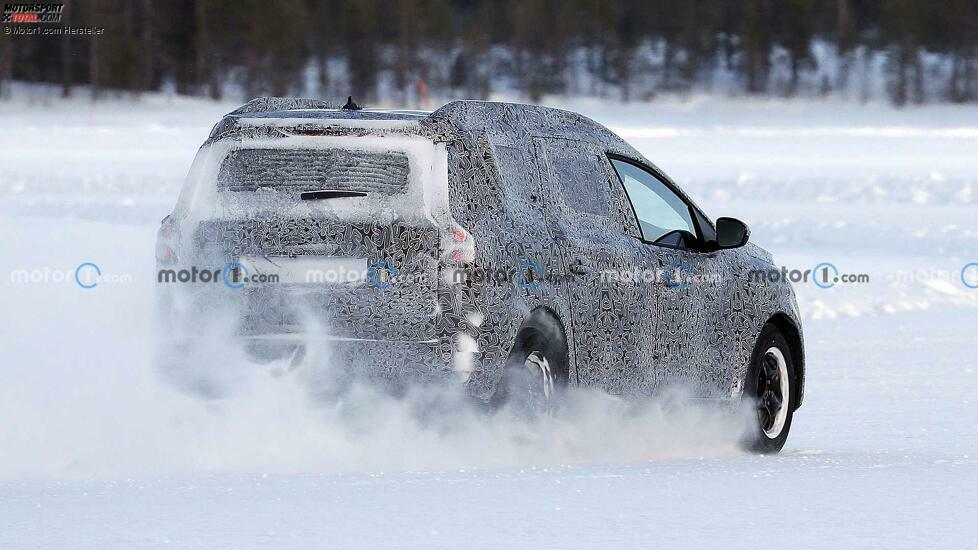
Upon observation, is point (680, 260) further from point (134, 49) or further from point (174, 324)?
point (134, 49)

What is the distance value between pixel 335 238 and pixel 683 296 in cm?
212

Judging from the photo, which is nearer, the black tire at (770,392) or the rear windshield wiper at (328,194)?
the rear windshield wiper at (328,194)

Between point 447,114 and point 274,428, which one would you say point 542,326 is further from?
point 274,428

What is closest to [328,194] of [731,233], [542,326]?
[542,326]

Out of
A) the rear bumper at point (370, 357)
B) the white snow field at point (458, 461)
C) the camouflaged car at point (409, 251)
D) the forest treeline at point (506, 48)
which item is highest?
the forest treeline at point (506, 48)

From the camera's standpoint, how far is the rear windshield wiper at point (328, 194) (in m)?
7.85

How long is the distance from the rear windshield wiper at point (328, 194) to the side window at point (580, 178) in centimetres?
116

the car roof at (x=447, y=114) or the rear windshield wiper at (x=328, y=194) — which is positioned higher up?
the car roof at (x=447, y=114)

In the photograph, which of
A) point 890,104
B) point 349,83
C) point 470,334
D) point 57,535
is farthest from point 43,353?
point 349,83

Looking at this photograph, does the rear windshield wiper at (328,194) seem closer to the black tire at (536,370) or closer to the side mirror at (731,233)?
the black tire at (536,370)

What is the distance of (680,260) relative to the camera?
9.20 m

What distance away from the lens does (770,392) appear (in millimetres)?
9977

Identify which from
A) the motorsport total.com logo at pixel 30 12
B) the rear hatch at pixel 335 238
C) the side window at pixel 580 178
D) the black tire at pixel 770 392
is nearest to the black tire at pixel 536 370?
the rear hatch at pixel 335 238

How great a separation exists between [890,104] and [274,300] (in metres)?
57.3
